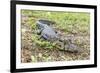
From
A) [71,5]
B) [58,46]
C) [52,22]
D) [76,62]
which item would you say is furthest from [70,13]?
[76,62]

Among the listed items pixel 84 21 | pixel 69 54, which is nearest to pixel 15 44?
pixel 69 54

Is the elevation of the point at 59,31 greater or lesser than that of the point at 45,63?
greater

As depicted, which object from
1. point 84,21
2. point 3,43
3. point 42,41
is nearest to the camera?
point 3,43

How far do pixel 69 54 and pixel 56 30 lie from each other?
0.89 ft

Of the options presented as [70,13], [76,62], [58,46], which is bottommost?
[76,62]

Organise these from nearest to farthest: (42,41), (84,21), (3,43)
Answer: (3,43) → (42,41) → (84,21)

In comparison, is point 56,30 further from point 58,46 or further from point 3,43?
point 3,43

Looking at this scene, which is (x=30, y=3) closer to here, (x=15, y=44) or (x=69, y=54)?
(x=15, y=44)

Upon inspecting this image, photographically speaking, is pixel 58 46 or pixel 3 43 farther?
pixel 58 46

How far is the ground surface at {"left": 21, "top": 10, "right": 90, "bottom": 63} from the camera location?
6.25 ft

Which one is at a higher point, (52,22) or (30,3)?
(30,3)

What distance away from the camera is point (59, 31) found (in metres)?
2.01

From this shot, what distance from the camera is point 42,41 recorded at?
1953 millimetres

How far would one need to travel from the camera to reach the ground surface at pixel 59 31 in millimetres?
1904
